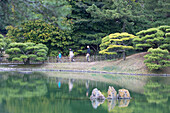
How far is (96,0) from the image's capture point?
32156mm

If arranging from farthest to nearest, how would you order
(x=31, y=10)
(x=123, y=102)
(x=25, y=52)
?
(x=25, y=52) → (x=31, y=10) → (x=123, y=102)

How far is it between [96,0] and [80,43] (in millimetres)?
5557

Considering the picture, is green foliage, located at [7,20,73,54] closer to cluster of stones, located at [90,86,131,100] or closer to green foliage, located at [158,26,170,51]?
green foliage, located at [158,26,170,51]

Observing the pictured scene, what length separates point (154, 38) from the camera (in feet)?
75.7

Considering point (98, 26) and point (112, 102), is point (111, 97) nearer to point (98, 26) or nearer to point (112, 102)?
point (112, 102)

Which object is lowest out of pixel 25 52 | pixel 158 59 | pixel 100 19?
pixel 158 59

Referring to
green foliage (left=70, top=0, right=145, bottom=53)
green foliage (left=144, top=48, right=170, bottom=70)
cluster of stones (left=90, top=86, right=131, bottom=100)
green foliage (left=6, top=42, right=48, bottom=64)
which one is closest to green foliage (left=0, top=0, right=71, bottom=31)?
cluster of stones (left=90, top=86, right=131, bottom=100)

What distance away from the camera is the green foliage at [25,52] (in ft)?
89.7

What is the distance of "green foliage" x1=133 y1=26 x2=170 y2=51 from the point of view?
23156 mm

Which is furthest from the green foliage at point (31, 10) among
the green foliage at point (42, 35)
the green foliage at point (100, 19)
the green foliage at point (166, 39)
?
the green foliage at point (42, 35)

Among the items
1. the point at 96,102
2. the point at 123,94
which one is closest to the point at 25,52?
the point at 123,94

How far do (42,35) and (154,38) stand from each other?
13726 millimetres

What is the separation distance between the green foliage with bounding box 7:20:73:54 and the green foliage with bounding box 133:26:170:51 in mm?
10020

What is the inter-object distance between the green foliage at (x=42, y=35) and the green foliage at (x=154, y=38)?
394 inches
